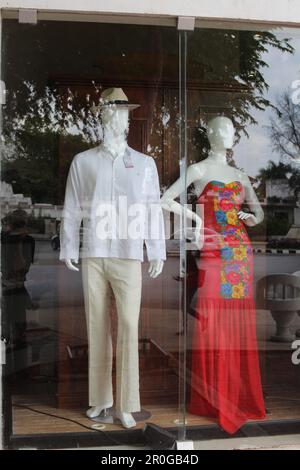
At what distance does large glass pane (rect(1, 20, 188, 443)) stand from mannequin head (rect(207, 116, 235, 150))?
0.34m

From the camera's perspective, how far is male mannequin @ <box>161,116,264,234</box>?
323cm

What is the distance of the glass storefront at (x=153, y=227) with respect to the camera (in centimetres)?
308

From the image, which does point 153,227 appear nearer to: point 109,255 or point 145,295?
point 109,255

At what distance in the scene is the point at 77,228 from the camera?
310 centimetres

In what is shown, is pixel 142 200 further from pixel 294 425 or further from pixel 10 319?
pixel 294 425

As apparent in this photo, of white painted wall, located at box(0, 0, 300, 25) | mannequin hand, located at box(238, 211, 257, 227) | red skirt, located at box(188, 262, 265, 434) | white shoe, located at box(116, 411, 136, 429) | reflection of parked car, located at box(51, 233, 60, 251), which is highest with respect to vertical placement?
white painted wall, located at box(0, 0, 300, 25)

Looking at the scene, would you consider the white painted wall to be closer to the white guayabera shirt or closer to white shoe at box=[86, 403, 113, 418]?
the white guayabera shirt

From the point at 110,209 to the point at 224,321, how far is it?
87cm

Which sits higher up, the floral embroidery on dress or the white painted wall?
the white painted wall

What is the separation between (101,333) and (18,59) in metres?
1.55

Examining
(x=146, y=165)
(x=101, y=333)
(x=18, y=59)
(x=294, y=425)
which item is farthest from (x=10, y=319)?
(x=294, y=425)

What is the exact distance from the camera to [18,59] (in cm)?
323

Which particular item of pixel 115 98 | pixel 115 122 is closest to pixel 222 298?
pixel 115 122

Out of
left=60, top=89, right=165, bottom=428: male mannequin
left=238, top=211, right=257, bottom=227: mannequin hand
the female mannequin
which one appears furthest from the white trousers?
left=238, top=211, right=257, bottom=227: mannequin hand
